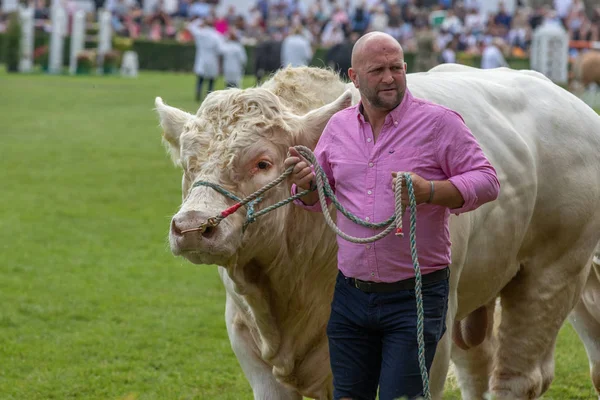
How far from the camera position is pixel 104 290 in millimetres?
9406

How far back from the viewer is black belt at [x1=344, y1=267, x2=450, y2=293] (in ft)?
12.9

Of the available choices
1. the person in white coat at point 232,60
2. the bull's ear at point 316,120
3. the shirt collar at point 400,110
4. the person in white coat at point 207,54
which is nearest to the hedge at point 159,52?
the person in white coat at point 207,54

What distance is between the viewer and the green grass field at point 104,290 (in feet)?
22.7

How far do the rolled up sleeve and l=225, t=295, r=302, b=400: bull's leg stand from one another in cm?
148

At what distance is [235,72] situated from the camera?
26.8m

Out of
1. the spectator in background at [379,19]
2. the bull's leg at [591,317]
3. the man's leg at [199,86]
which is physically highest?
the bull's leg at [591,317]

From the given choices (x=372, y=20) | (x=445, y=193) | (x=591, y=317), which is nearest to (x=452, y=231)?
(x=445, y=193)

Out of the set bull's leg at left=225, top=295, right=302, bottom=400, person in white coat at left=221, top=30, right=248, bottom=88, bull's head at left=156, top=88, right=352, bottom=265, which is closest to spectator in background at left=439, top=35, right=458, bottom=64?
person in white coat at left=221, top=30, right=248, bottom=88

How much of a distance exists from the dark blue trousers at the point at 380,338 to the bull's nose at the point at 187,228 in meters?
0.64

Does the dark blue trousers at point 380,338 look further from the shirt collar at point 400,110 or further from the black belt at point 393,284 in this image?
the shirt collar at point 400,110

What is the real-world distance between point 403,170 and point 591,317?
334 centimetres

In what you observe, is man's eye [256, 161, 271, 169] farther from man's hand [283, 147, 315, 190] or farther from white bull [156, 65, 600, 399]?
man's hand [283, 147, 315, 190]

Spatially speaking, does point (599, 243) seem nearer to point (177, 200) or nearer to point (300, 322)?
point (300, 322)

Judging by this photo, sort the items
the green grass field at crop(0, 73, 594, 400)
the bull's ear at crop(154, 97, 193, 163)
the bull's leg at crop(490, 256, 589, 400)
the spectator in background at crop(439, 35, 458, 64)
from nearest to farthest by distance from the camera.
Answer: the bull's ear at crop(154, 97, 193, 163) < the bull's leg at crop(490, 256, 589, 400) < the green grass field at crop(0, 73, 594, 400) < the spectator in background at crop(439, 35, 458, 64)
